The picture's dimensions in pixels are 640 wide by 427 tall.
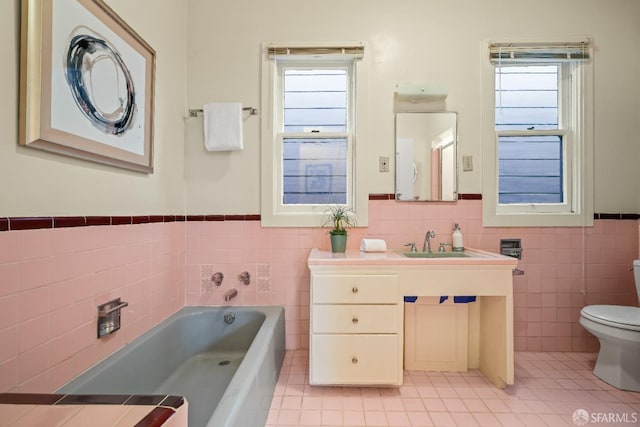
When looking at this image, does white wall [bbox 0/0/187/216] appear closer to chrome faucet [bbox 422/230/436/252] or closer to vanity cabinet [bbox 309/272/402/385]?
vanity cabinet [bbox 309/272/402/385]

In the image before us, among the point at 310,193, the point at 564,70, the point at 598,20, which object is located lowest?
the point at 310,193

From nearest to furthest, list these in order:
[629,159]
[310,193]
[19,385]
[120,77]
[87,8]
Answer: [19,385]
[87,8]
[120,77]
[629,159]
[310,193]

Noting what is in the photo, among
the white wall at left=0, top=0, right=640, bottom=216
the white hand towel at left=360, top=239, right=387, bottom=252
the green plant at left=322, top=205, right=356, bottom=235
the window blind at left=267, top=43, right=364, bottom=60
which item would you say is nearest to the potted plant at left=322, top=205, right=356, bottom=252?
the green plant at left=322, top=205, right=356, bottom=235

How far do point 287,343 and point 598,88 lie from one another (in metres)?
2.84

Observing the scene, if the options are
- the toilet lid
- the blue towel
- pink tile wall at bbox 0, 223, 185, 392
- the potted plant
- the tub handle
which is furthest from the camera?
the potted plant

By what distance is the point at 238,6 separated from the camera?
209cm

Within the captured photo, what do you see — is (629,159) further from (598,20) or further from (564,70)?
(598,20)

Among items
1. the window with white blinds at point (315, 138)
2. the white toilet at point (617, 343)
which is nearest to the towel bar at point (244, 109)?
the window with white blinds at point (315, 138)

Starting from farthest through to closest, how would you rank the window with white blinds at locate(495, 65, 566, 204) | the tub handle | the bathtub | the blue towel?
the window with white blinds at locate(495, 65, 566, 204), the blue towel, the tub handle, the bathtub

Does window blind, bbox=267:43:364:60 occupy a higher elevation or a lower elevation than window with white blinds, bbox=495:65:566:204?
higher

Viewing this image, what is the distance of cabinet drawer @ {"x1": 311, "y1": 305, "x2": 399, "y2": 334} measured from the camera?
1.60 metres

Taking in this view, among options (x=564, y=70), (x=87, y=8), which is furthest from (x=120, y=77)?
(x=564, y=70)

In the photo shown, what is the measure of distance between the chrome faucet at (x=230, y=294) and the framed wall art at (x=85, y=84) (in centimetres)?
95

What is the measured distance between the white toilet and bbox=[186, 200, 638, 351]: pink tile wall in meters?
0.31
